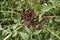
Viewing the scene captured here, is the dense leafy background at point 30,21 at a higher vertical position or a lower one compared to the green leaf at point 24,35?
higher

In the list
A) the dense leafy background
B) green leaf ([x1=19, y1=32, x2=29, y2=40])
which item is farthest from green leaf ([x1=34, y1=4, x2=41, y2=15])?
green leaf ([x1=19, y1=32, x2=29, y2=40])

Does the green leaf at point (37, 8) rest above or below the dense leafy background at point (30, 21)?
above

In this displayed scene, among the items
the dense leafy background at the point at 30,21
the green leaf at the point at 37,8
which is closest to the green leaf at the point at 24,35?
the dense leafy background at the point at 30,21

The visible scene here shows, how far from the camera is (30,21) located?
4.06ft

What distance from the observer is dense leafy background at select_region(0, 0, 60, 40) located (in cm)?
114

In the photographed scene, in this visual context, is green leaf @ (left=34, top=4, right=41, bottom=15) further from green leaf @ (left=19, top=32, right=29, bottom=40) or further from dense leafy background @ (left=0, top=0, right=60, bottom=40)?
green leaf @ (left=19, top=32, right=29, bottom=40)

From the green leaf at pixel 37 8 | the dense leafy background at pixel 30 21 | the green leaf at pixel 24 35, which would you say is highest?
the green leaf at pixel 37 8

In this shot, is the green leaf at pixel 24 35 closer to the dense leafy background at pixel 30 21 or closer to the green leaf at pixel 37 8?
the dense leafy background at pixel 30 21

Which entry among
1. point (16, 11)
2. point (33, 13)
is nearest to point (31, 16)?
point (33, 13)

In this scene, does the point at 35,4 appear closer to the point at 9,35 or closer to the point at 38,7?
the point at 38,7

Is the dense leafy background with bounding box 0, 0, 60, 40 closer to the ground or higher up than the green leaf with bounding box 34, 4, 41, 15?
closer to the ground

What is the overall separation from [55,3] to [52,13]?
0.25ft

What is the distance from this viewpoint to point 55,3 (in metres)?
1.22

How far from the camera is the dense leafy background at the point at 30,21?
3.73ft
